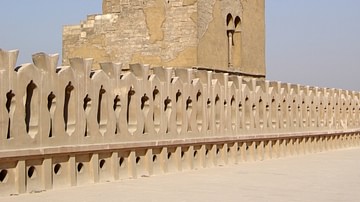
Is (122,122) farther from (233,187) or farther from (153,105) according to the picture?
(233,187)

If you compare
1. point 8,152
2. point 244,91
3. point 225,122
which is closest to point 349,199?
point 8,152

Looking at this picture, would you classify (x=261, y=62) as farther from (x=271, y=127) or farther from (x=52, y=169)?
(x=52, y=169)

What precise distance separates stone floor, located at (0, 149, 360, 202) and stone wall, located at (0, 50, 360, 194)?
0.29 m

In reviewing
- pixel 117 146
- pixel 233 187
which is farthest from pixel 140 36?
pixel 233 187

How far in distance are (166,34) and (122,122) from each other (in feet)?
30.1

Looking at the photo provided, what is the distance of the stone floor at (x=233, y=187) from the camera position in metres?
7.36

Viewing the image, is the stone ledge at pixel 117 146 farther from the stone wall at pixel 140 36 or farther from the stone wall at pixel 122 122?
the stone wall at pixel 140 36

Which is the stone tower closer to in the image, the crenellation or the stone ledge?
the crenellation

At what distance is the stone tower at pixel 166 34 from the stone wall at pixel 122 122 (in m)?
3.95

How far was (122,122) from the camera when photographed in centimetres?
925

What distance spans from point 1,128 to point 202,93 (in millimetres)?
4839

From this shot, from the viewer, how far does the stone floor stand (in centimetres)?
736

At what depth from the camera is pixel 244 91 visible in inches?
509

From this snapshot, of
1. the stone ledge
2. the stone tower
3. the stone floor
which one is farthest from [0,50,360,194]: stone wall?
the stone tower
